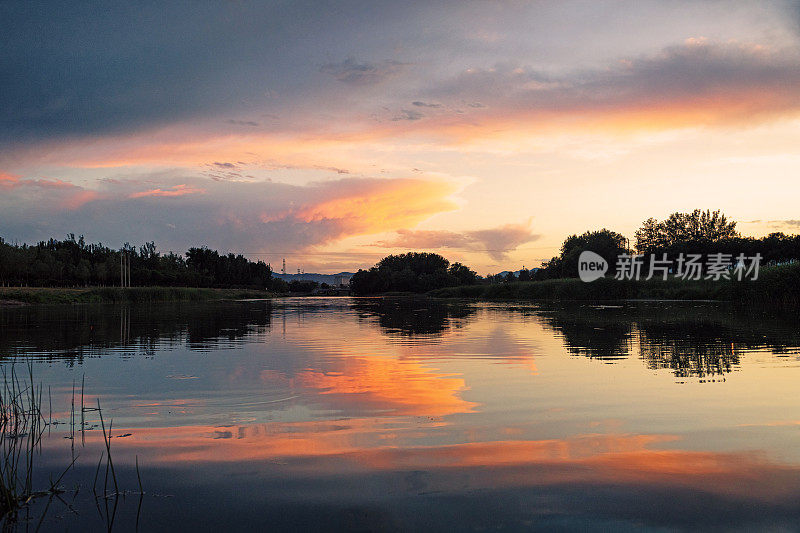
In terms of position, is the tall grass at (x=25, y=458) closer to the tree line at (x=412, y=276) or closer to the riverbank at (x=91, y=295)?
the riverbank at (x=91, y=295)

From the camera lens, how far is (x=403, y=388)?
917cm

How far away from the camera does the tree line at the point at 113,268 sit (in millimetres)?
Answer: 74562

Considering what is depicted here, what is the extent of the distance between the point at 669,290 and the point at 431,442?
167 feet

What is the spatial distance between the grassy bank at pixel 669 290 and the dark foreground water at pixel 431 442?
27388 millimetres

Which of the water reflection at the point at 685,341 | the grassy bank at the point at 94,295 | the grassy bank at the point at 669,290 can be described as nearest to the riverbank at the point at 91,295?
the grassy bank at the point at 94,295

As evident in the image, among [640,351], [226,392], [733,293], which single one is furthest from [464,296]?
[226,392]

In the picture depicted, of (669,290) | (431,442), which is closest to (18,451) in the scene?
(431,442)

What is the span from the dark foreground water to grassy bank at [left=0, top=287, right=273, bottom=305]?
44.8 metres

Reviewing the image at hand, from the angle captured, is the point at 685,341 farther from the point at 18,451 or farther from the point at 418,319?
the point at 18,451

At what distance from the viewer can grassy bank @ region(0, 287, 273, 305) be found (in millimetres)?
49722

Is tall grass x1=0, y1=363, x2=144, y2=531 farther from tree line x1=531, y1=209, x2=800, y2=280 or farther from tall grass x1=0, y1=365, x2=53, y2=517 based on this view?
tree line x1=531, y1=209, x2=800, y2=280

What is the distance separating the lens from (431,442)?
5.94m

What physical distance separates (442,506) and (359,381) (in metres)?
5.85

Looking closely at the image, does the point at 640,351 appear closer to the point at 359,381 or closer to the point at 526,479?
the point at 359,381
